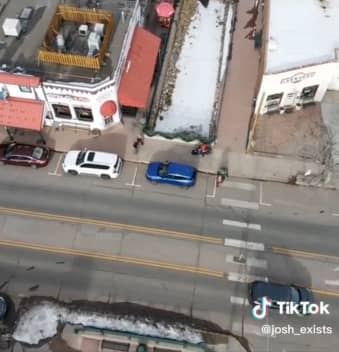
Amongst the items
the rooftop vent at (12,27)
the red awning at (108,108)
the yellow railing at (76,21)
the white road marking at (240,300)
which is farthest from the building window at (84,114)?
the white road marking at (240,300)

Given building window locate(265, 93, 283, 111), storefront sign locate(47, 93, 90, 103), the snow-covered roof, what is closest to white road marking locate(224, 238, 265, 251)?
building window locate(265, 93, 283, 111)

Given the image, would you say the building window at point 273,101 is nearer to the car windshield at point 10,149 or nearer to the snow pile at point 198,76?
the snow pile at point 198,76

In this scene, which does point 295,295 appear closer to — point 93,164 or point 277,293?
point 277,293

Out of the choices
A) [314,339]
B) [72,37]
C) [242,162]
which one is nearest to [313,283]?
[314,339]

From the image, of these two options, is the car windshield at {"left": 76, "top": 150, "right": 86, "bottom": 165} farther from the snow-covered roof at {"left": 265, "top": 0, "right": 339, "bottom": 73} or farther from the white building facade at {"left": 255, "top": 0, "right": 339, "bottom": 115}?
the snow-covered roof at {"left": 265, "top": 0, "right": 339, "bottom": 73}

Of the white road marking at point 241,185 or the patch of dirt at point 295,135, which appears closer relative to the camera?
the white road marking at point 241,185

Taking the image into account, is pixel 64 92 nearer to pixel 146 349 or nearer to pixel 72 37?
pixel 72 37

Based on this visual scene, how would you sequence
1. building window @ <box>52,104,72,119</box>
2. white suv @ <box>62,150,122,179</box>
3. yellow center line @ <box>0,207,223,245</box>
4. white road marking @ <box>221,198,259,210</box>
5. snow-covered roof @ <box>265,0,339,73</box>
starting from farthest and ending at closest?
building window @ <box>52,104,72,119</box>
snow-covered roof @ <box>265,0,339,73</box>
white suv @ <box>62,150,122,179</box>
white road marking @ <box>221,198,259,210</box>
yellow center line @ <box>0,207,223,245</box>
